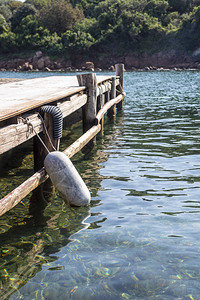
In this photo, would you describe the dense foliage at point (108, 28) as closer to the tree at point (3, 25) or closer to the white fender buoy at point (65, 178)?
the tree at point (3, 25)

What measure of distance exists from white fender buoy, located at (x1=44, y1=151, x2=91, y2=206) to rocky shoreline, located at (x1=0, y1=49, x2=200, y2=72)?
6752 centimetres

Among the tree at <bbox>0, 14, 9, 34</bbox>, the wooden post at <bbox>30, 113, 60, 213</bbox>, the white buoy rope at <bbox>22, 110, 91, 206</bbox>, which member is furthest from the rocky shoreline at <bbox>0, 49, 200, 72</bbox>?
the white buoy rope at <bbox>22, 110, 91, 206</bbox>

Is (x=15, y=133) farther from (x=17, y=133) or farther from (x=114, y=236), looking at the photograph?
(x=114, y=236)

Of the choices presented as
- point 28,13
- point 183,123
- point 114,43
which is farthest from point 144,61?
point 183,123

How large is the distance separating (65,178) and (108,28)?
82.4 meters

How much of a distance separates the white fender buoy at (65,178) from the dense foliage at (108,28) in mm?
74208

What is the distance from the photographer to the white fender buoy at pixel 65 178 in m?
4.77

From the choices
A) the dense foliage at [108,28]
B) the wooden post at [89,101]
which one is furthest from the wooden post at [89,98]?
the dense foliage at [108,28]

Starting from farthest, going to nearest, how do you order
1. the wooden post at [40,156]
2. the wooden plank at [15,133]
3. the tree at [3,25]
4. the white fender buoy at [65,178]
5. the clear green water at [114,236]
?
the tree at [3,25] → the wooden post at [40,156] → the white fender buoy at [65,178] → the wooden plank at [15,133] → the clear green water at [114,236]

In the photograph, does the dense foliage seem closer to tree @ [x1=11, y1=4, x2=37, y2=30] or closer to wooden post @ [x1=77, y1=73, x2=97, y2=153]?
tree @ [x1=11, y1=4, x2=37, y2=30]

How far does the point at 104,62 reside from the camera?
77.8 m

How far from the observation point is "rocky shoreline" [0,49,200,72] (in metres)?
72.3

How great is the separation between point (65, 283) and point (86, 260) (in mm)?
421

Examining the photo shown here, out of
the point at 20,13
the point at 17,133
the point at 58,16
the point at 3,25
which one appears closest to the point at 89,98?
the point at 17,133
